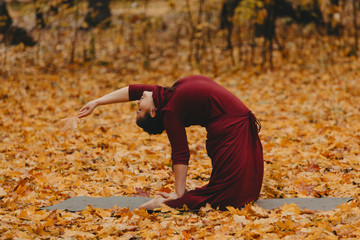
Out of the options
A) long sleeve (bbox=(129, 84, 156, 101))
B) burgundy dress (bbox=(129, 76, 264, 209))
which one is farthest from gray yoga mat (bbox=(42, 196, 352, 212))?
long sleeve (bbox=(129, 84, 156, 101))

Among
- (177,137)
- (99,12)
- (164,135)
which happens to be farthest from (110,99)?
(99,12)

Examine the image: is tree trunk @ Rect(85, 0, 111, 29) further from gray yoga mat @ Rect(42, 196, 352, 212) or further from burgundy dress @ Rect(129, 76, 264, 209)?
burgundy dress @ Rect(129, 76, 264, 209)

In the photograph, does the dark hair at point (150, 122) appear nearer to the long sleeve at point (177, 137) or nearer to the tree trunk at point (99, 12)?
the long sleeve at point (177, 137)

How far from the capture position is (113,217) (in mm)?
3439

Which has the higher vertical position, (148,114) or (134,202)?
(148,114)

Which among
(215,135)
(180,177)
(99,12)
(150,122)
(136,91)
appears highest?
(99,12)

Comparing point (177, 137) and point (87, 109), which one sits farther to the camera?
point (87, 109)

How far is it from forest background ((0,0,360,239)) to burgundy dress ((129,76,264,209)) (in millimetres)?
159

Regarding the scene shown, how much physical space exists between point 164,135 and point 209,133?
120 inches

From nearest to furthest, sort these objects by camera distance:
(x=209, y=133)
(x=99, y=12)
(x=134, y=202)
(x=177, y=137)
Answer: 1. (x=177, y=137)
2. (x=209, y=133)
3. (x=134, y=202)
4. (x=99, y=12)

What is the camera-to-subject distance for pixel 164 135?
21.2 ft

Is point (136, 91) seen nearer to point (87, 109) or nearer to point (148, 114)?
point (148, 114)

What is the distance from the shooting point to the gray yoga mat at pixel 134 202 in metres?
3.42

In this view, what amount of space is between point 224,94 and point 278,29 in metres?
10.1
